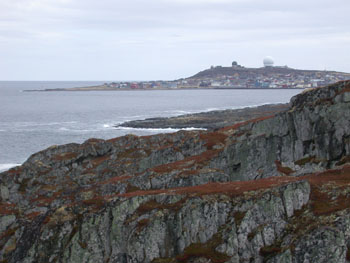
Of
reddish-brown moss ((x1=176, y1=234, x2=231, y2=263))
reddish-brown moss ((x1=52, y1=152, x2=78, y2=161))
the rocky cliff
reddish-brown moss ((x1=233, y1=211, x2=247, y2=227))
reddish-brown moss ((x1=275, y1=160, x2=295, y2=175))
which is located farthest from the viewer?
reddish-brown moss ((x1=52, y1=152, x2=78, y2=161))

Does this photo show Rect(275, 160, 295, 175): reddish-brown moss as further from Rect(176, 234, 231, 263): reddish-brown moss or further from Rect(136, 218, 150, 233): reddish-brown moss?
Rect(136, 218, 150, 233): reddish-brown moss

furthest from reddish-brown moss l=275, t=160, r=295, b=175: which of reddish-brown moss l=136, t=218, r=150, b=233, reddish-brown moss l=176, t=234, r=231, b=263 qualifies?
reddish-brown moss l=136, t=218, r=150, b=233

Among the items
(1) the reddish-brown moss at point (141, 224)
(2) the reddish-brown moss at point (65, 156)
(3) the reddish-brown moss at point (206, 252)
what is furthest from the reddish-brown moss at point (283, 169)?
(2) the reddish-brown moss at point (65, 156)

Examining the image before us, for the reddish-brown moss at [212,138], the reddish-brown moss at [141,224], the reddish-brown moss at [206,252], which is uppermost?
the reddish-brown moss at [212,138]

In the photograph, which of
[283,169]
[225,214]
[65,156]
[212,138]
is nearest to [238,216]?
[225,214]

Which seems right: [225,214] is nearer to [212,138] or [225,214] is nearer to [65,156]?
[212,138]

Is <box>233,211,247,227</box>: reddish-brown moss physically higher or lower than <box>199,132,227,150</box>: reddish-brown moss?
lower

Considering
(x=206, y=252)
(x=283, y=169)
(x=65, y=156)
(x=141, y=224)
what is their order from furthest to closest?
1. (x=65, y=156)
2. (x=283, y=169)
3. (x=141, y=224)
4. (x=206, y=252)

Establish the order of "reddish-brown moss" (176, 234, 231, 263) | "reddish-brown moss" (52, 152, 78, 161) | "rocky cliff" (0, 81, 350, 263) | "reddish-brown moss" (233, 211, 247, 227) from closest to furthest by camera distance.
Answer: "rocky cliff" (0, 81, 350, 263) < "reddish-brown moss" (176, 234, 231, 263) < "reddish-brown moss" (233, 211, 247, 227) < "reddish-brown moss" (52, 152, 78, 161)

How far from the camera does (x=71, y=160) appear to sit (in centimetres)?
8119

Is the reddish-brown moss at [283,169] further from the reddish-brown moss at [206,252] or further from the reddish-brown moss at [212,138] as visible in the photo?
the reddish-brown moss at [206,252]

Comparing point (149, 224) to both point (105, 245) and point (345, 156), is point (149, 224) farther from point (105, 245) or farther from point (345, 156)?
point (345, 156)

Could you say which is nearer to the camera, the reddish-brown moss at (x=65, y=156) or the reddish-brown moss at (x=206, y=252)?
the reddish-brown moss at (x=206, y=252)

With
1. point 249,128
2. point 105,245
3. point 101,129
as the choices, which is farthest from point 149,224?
point 101,129
